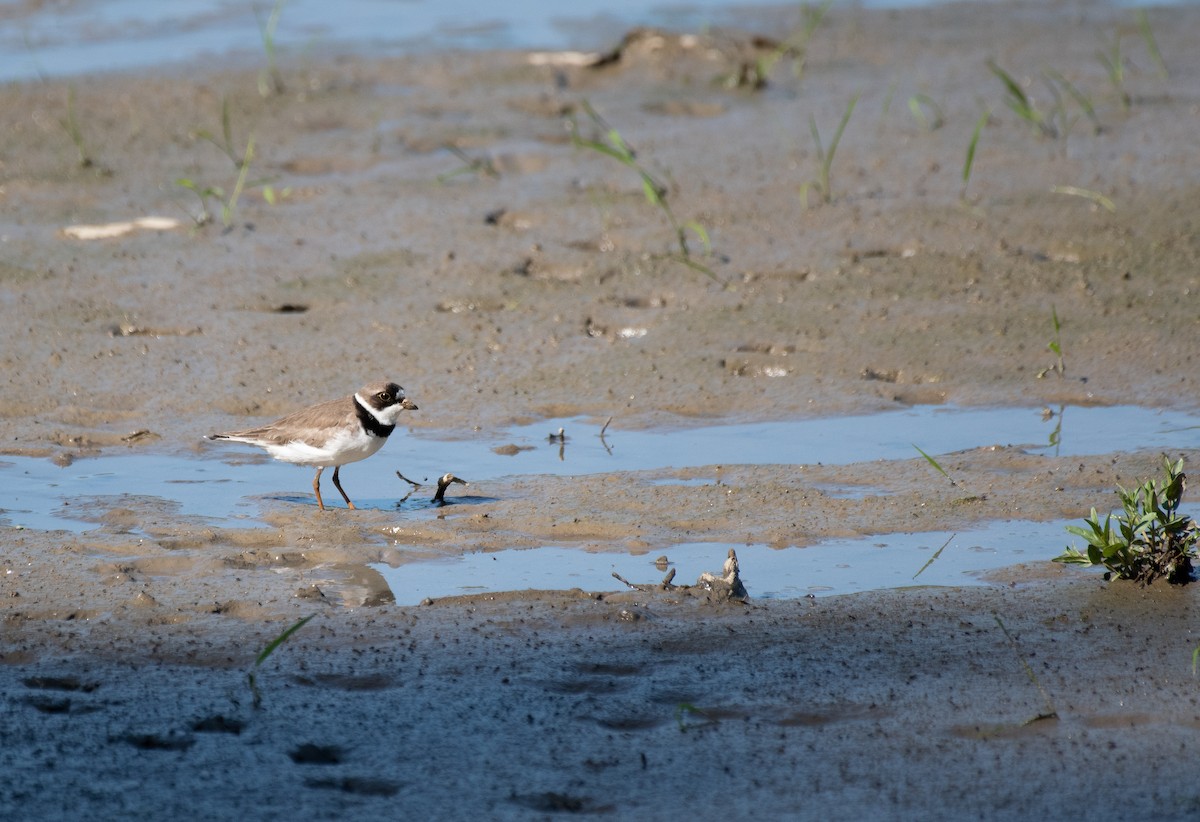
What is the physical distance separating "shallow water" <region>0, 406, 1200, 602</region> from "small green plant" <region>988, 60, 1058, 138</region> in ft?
11.1

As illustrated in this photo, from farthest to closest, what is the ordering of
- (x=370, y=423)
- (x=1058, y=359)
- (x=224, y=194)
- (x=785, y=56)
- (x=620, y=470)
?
(x=785, y=56)
(x=224, y=194)
(x=1058, y=359)
(x=620, y=470)
(x=370, y=423)

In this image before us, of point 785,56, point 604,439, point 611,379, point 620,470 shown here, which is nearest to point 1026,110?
point 785,56

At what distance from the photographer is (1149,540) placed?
541cm

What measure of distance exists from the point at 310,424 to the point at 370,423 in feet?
0.88

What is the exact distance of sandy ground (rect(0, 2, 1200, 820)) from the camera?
4336 mm

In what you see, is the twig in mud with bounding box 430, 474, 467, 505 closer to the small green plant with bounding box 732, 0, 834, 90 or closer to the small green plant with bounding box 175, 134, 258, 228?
the small green plant with bounding box 175, 134, 258, 228

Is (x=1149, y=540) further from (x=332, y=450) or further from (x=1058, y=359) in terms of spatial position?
(x=332, y=450)

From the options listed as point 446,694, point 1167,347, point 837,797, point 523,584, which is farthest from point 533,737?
point 1167,347

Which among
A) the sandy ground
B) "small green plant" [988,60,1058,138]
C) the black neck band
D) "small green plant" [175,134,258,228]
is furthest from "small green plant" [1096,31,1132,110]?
the black neck band

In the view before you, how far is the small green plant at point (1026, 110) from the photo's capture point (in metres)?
10.2

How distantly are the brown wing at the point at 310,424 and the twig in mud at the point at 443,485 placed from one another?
0.51 metres

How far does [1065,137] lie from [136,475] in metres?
7.00

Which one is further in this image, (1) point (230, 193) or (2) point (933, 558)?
(1) point (230, 193)

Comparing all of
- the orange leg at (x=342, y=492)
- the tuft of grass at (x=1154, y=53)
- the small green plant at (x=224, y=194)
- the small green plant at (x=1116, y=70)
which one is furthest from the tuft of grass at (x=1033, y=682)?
the tuft of grass at (x=1154, y=53)
